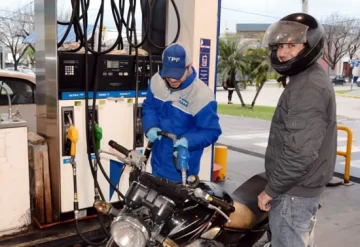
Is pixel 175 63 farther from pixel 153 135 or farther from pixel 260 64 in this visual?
pixel 260 64

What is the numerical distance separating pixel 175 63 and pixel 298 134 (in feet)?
3.50

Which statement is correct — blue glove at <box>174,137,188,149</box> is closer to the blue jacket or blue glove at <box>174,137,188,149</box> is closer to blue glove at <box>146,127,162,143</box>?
the blue jacket

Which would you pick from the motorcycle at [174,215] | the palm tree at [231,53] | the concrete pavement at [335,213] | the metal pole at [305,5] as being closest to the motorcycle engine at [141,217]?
the motorcycle at [174,215]

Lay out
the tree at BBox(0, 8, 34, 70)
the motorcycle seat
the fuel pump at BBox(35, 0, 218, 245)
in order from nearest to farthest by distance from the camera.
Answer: the motorcycle seat → the fuel pump at BBox(35, 0, 218, 245) → the tree at BBox(0, 8, 34, 70)

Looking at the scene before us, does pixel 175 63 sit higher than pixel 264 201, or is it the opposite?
pixel 175 63

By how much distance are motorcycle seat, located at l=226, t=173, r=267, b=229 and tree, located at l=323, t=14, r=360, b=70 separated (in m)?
31.8

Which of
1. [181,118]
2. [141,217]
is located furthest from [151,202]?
[181,118]

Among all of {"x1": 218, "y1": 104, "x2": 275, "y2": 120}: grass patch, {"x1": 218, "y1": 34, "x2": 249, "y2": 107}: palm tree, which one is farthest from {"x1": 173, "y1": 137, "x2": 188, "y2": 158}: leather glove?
{"x1": 218, "y1": 34, "x2": 249, "y2": 107}: palm tree

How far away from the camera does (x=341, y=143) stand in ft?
30.4

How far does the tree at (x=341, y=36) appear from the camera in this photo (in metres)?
33.6

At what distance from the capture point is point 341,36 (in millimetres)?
34438

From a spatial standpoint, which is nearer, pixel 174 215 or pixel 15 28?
pixel 174 215

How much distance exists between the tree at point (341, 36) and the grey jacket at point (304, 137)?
32206 mm

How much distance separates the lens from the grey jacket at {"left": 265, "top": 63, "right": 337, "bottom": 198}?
2.10 meters
